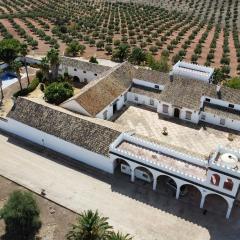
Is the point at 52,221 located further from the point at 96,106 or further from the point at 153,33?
the point at 153,33

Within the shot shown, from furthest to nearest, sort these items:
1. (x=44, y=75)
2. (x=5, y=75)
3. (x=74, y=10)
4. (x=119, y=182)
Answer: (x=74, y=10) < (x=5, y=75) < (x=44, y=75) < (x=119, y=182)

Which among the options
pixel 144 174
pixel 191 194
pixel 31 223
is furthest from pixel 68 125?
pixel 191 194

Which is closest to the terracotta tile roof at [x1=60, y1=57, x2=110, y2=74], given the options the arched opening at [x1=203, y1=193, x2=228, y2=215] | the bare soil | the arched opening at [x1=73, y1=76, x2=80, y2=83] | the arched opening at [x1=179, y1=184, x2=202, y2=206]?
the arched opening at [x1=73, y1=76, x2=80, y2=83]

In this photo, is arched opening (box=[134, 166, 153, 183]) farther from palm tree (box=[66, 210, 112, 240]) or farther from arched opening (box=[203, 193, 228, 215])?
palm tree (box=[66, 210, 112, 240])

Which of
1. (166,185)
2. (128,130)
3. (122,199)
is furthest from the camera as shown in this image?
(128,130)

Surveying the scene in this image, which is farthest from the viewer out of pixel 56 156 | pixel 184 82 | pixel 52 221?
pixel 184 82

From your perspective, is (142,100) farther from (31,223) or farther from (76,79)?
(31,223)

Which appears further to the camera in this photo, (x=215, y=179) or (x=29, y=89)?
(x=29, y=89)

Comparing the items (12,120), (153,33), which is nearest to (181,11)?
(153,33)
